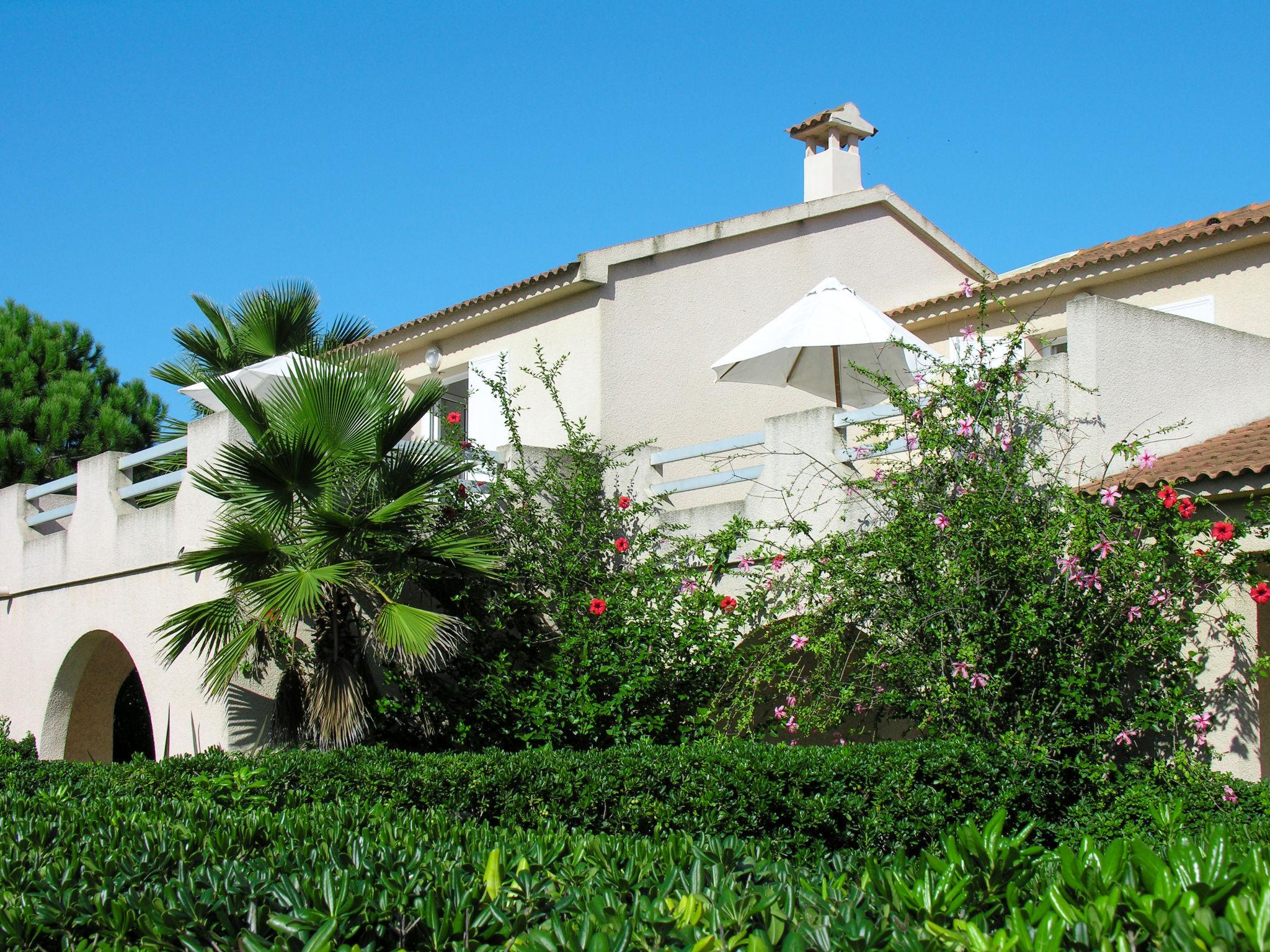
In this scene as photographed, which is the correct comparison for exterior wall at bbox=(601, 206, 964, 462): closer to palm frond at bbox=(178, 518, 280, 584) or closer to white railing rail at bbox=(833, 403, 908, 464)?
white railing rail at bbox=(833, 403, 908, 464)

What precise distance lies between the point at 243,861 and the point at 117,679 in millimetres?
11574

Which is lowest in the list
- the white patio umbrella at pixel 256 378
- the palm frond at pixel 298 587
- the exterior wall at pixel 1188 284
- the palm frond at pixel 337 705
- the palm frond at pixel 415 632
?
the palm frond at pixel 337 705

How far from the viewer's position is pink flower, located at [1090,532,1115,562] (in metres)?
8.01

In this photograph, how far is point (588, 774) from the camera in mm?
7652

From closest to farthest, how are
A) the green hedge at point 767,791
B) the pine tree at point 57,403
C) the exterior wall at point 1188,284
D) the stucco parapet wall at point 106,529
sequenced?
1. the green hedge at point 767,791
2. the stucco parapet wall at point 106,529
3. the exterior wall at point 1188,284
4. the pine tree at point 57,403

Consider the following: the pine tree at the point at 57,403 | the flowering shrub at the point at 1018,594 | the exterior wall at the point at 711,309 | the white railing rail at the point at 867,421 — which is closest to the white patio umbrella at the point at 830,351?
the white railing rail at the point at 867,421

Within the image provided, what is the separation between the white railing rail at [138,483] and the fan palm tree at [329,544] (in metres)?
2.44

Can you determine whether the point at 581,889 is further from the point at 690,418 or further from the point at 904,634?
the point at 690,418

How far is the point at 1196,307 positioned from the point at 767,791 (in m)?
8.03

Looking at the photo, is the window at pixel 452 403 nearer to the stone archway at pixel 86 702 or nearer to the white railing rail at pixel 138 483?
the white railing rail at pixel 138 483

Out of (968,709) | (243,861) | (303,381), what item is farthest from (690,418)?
(243,861)

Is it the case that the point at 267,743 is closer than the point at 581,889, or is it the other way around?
the point at 581,889

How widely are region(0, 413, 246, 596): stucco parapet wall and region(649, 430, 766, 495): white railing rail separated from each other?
4.04 meters

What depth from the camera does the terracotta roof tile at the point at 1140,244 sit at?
39.1 feet
